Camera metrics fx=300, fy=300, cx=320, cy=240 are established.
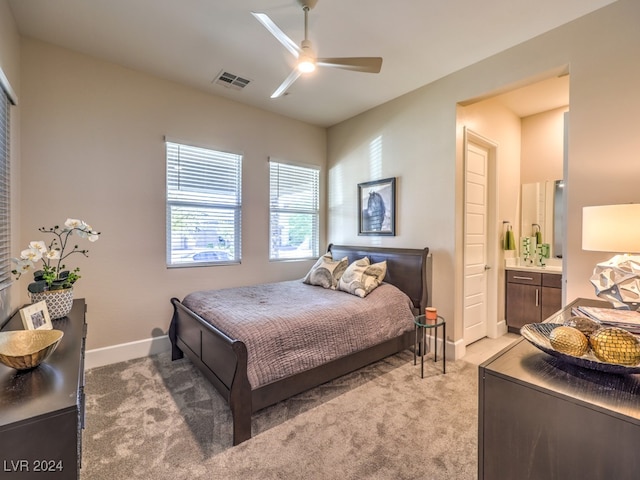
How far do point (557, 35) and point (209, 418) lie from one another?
3.95 m

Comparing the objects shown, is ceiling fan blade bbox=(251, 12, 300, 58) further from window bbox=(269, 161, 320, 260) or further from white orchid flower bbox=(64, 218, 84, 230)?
window bbox=(269, 161, 320, 260)

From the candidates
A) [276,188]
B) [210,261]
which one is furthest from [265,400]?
[276,188]

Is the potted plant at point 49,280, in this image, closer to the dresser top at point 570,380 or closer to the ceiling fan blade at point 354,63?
the ceiling fan blade at point 354,63

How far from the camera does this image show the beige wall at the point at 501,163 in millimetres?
2090

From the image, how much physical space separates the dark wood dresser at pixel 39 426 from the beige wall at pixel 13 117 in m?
1.33

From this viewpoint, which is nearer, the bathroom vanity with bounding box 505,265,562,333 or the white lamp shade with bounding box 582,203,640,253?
the white lamp shade with bounding box 582,203,640,253

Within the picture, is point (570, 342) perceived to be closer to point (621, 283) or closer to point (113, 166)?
point (621, 283)

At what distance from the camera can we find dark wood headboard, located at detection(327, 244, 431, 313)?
3201mm

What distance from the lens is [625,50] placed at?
2.07m

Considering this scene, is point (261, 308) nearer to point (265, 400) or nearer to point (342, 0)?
point (265, 400)

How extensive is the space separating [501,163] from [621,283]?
2595 millimetres

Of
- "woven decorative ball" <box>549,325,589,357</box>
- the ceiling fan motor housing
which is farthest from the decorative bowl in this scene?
the ceiling fan motor housing

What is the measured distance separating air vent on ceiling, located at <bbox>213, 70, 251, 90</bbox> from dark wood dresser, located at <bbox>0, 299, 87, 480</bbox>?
9.80 feet

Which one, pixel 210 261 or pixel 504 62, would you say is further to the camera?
pixel 210 261
